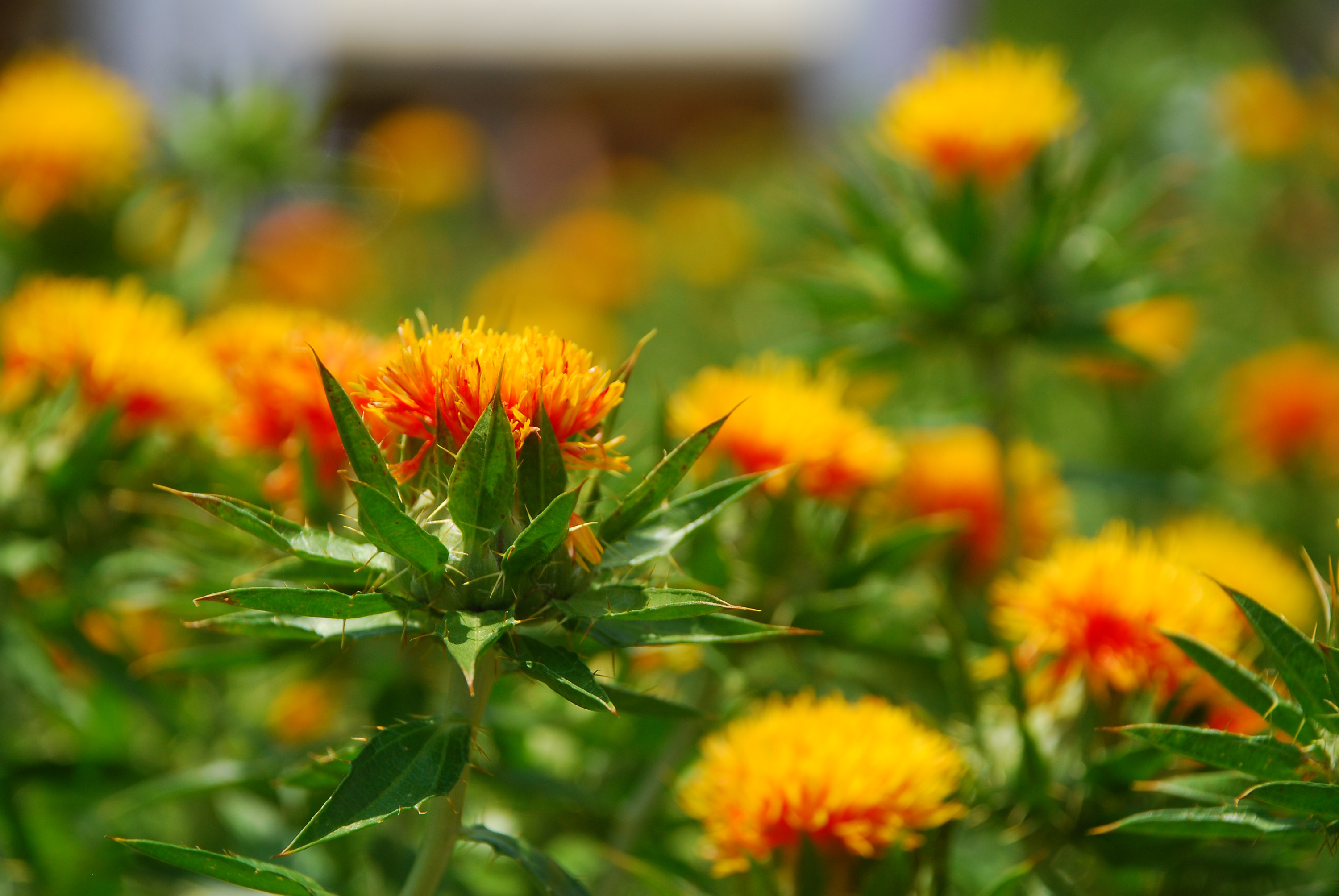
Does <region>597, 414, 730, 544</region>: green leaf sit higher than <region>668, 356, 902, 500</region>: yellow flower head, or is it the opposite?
<region>597, 414, 730, 544</region>: green leaf

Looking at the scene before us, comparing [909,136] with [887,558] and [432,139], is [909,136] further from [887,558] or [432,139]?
[432,139]

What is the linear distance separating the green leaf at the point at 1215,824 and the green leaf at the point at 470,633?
0.54 m

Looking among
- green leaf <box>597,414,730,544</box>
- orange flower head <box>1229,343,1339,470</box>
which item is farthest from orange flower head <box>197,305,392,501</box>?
orange flower head <box>1229,343,1339,470</box>

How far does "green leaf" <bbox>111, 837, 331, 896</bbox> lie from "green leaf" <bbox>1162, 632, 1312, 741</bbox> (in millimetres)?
737

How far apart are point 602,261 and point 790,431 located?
3.38 meters

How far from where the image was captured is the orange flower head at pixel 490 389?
85cm

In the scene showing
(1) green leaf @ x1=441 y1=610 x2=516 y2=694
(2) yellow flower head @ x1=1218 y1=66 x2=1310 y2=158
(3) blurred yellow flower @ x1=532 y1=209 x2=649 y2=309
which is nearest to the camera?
(1) green leaf @ x1=441 y1=610 x2=516 y2=694

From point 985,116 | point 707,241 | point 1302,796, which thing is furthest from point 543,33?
point 1302,796

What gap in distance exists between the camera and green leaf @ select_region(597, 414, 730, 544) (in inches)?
34.4

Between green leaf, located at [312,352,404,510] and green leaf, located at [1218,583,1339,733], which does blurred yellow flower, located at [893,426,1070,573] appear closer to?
green leaf, located at [1218,583,1339,733]

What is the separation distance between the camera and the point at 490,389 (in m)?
0.86

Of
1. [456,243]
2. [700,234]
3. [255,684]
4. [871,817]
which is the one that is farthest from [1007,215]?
[456,243]

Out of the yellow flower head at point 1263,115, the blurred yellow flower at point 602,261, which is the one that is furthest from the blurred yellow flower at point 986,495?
the blurred yellow flower at point 602,261

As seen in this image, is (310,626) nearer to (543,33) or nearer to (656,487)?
(656,487)
